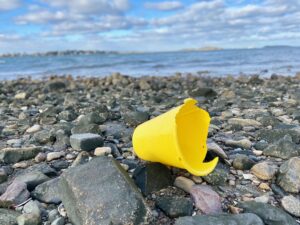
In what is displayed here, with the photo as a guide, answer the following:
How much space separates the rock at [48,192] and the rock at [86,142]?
63 centimetres

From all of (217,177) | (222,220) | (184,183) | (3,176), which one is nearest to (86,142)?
(3,176)

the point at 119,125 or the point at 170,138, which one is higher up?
the point at 170,138

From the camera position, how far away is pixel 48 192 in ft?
8.51

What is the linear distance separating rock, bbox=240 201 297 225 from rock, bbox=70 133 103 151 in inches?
57.3

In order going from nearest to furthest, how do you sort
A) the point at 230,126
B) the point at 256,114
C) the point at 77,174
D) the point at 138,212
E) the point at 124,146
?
the point at 138,212
the point at 77,174
the point at 124,146
the point at 230,126
the point at 256,114

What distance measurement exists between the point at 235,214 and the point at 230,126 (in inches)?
85.8

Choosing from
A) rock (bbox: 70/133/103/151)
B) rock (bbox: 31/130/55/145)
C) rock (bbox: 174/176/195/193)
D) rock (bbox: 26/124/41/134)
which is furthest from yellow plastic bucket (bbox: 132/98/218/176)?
rock (bbox: 26/124/41/134)

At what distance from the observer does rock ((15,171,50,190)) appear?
108 inches

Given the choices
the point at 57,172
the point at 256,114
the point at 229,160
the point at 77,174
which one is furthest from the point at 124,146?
the point at 256,114

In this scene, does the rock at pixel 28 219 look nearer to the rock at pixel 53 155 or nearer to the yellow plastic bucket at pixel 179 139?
the yellow plastic bucket at pixel 179 139

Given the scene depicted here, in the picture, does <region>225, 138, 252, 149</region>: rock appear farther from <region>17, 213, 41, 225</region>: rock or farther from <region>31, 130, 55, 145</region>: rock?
<region>17, 213, 41, 225</region>: rock

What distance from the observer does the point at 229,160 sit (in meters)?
3.08

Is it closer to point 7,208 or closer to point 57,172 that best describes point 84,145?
point 57,172

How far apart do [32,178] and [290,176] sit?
6.04 feet
